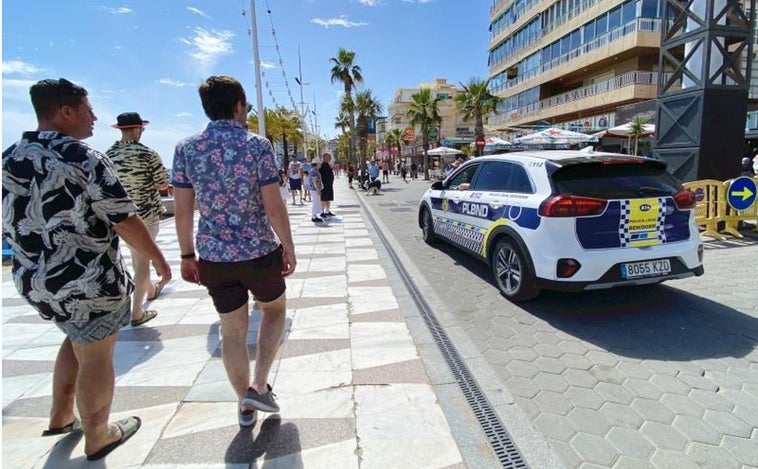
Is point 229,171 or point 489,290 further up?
point 229,171

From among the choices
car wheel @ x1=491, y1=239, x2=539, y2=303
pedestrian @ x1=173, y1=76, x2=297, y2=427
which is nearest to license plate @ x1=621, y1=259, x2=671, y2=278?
car wheel @ x1=491, y1=239, x2=539, y2=303

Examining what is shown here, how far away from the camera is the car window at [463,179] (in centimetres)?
600

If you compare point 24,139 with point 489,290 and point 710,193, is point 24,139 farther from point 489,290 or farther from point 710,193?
point 710,193

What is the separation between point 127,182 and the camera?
402cm

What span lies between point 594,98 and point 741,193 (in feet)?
74.1

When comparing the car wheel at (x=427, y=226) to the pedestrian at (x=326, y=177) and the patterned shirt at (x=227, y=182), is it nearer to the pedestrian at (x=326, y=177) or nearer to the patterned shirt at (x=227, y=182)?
the pedestrian at (x=326, y=177)

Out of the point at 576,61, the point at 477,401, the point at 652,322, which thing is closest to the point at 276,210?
the point at 477,401

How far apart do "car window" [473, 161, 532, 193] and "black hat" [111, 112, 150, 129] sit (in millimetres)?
3898

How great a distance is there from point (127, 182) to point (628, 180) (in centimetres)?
486

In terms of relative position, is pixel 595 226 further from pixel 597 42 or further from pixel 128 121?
pixel 597 42

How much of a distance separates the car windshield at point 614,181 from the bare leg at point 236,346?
10.2ft

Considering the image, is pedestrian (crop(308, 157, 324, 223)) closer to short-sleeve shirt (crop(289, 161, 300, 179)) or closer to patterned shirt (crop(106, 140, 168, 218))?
short-sleeve shirt (crop(289, 161, 300, 179))

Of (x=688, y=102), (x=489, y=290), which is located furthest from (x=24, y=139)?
(x=688, y=102)

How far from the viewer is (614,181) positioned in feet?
13.1
